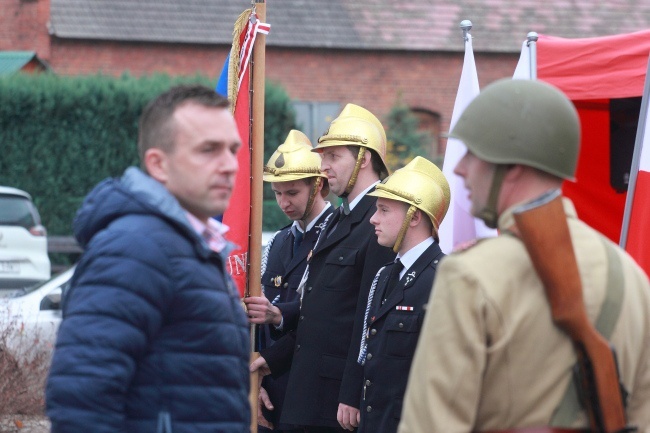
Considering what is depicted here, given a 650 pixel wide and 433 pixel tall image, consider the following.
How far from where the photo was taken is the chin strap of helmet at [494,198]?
2.71 meters

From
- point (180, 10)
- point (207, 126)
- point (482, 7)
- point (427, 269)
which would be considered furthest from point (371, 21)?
point (207, 126)

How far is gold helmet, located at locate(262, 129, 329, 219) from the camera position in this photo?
20.4 feet

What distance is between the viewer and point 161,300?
8.98 feet

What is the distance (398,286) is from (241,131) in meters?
1.18

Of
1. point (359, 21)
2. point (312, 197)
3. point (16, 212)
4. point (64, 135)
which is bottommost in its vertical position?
point (16, 212)

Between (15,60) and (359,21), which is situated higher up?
(359,21)

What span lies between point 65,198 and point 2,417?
12.0 metres

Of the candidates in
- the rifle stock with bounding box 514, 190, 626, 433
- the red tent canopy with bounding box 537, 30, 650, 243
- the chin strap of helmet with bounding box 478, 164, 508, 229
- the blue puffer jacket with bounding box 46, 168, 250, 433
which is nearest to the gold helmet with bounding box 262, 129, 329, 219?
the red tent canopy with bounding box 537, 30, 650, 243

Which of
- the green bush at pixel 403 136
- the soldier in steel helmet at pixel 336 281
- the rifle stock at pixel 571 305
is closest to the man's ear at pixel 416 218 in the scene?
the soldier in steel helmet at pixel 336 281

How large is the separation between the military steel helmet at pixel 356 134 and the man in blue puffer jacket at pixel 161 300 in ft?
8.90

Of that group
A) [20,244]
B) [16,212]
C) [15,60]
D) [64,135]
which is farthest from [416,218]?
[15,60]

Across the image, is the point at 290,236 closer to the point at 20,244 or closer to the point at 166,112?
the point at 166,112

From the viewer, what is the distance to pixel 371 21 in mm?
24406

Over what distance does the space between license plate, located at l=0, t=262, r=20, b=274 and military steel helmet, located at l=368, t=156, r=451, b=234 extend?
1022cm
